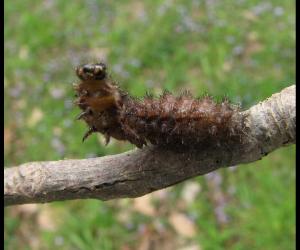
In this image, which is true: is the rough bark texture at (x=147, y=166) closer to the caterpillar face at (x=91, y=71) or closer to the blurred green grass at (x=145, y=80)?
the caterpillar face at (x=91, y=71)

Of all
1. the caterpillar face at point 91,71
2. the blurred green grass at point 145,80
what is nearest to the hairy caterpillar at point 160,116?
the caterpillar face at point 91,71

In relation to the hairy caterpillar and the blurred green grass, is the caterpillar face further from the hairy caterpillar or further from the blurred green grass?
the blurred green grass

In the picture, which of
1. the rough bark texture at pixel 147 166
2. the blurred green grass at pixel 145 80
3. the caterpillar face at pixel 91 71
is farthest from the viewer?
the blurred green grass at pixel 145 80

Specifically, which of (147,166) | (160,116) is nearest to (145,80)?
(147,166)

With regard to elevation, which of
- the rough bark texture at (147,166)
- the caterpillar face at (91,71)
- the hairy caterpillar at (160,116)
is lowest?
the rough bark texture at (147,166)

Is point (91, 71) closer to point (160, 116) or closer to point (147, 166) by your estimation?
point (160, 116)

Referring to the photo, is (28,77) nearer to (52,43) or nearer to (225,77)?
(52,43)
